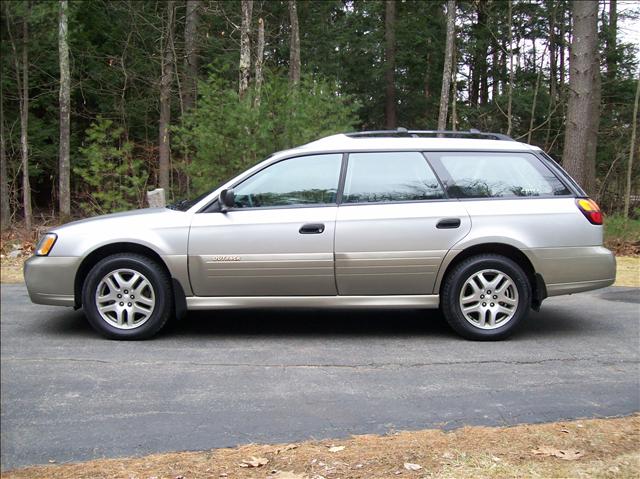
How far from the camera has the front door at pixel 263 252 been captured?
5285 mm

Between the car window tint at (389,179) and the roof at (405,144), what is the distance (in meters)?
0.08

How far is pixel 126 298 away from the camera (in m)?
5.23

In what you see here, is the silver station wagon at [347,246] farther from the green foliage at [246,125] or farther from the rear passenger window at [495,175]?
the green foliage at [246,125]

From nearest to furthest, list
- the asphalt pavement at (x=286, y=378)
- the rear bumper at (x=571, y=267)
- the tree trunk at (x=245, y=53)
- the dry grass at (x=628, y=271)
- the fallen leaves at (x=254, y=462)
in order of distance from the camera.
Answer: the fallen leaves at (x=254, y=462), the asphalt pavement at (x=286, y=378), the rear bumper at (x=571, y=267), the dry grass at (x=628, y=271), the tree trunk at (x=245, y=53)

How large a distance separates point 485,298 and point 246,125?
21.9ft

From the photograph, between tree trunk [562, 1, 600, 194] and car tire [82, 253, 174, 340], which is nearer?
car tire [82, 253, 174, 340]

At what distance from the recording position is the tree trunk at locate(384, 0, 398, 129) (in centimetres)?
2794

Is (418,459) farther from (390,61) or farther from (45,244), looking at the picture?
(390,61)

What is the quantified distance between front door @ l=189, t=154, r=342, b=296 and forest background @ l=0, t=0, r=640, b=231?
194 centimetres

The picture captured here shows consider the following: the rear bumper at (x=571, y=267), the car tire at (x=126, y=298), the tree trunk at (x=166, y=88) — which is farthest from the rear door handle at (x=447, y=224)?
the tree trunk at (x=166, y=88)

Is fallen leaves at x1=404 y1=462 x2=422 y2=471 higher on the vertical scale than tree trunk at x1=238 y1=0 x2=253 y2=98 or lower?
lower

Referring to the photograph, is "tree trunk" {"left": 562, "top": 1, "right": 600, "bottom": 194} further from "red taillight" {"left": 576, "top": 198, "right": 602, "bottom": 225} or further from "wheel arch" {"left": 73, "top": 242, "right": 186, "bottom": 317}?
"wheel arch" {"left": 73, "top": 242, "right": 186, "bottom": 317}

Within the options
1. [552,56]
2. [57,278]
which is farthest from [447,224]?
[552,56]

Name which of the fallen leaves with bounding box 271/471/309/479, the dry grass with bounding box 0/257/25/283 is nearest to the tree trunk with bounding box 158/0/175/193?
the dry grass with bounding box 0/257/25/283
